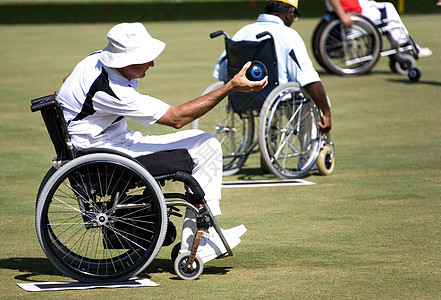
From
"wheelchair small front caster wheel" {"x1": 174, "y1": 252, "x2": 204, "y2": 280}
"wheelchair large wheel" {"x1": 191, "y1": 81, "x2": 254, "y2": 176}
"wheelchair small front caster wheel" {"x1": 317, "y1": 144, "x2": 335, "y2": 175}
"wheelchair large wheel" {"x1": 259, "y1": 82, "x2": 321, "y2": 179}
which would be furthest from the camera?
"wheelchair large wheel" {"x1": 191, "y1": 81, "x2": 254, "y2": 176}

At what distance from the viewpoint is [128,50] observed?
4203mm

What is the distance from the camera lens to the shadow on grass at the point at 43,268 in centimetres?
444

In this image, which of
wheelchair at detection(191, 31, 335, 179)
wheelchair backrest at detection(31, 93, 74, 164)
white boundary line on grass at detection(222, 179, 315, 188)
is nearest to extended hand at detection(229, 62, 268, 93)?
wheelchair backrest at detection(31, 93, 74, 164)

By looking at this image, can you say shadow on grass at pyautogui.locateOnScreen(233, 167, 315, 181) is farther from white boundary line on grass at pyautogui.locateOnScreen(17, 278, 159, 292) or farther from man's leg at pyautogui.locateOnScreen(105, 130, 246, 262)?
white boundary line on grass at pyautogui.locateOnScreen(17, 278, 159, 292)

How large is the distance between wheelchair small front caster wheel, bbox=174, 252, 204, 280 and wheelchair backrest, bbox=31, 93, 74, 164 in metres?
0.74

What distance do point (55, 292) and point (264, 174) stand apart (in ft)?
11.7

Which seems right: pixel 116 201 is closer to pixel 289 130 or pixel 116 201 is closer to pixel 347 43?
pixel 289 130

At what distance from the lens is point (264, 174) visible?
7.41 meters

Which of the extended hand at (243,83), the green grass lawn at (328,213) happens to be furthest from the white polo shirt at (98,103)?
the green grass lawn at (328,213)

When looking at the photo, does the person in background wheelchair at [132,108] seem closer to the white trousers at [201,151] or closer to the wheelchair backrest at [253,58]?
the white trousers at [201,151]

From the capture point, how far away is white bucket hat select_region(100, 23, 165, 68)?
4188mm

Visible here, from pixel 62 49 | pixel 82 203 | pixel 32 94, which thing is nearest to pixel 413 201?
pixel 82 203

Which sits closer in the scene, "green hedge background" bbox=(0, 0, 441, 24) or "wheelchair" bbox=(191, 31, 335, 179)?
"wheelchair" bbox=(191, 31, 335, 179)

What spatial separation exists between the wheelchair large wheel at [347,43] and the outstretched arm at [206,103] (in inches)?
320
